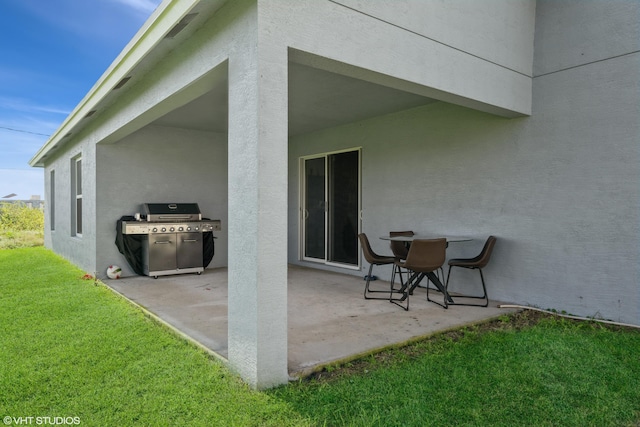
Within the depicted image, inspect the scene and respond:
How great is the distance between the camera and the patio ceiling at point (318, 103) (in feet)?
15.3

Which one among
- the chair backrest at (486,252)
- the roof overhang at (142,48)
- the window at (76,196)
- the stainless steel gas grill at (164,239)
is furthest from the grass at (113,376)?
the window at (76,196)

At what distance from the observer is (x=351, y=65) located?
2941mm

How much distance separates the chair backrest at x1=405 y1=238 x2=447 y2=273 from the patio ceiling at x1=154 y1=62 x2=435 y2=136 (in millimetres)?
2054

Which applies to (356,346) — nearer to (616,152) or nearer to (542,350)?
(542,350)

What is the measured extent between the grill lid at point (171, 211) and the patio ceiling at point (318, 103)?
1.47m

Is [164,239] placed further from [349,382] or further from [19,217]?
[19,217]

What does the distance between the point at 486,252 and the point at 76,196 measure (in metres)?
8.45

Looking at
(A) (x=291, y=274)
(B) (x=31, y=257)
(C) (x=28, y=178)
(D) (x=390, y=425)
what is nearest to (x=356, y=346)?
(D) (x=390, y=425)

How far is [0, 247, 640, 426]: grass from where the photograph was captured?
2.20m

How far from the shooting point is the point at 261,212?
2.49 m

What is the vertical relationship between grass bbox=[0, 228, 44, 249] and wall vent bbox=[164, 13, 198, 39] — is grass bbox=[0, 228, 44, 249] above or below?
below

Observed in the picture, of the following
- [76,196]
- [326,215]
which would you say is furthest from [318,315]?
[76,196]
